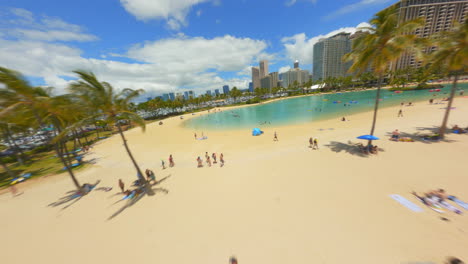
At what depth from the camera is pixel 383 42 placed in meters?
10.1

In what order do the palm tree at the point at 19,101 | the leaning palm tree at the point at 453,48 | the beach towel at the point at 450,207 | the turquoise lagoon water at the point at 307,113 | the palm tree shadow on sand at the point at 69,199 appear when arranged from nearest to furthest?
the beach towel at the point at 450,207
the palm tree at the point at 19,101
the palm tree shadow on sand at the point at 69,199
the leaning palm tree at the point at 453,48
the turquoise lagoon water at the point at 307,113

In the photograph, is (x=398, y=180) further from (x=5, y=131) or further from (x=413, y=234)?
(x=5, y=131)

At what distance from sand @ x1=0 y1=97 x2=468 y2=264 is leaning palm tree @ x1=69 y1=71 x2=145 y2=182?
5395mm

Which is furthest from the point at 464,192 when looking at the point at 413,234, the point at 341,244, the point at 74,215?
the point at 74,215

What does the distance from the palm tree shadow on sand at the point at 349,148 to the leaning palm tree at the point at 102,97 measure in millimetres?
16343

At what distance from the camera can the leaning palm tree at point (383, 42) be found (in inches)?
363

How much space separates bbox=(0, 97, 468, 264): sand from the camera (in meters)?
5.23

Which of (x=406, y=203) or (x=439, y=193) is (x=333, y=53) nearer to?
(x=439, y=193)

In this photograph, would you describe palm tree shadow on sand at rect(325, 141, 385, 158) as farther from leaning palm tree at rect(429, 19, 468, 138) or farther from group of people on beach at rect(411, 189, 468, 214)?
leaning palm tree at rect(429, 19, 468, 138)

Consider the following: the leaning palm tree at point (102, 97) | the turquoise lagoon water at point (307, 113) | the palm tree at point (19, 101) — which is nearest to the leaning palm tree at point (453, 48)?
the turquoise lagoon water at point (307, 113)

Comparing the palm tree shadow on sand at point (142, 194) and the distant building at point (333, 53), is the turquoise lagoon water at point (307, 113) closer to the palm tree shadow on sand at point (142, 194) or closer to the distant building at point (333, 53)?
the palm tree shadow on sand at point (142, 194)

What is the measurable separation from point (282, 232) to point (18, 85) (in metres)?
15.9

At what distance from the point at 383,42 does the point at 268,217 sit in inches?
551

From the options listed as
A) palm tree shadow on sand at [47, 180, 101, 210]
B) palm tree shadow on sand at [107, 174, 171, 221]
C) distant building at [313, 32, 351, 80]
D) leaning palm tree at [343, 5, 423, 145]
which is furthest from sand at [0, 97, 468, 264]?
distant building at [313, 32, 351, 80]
